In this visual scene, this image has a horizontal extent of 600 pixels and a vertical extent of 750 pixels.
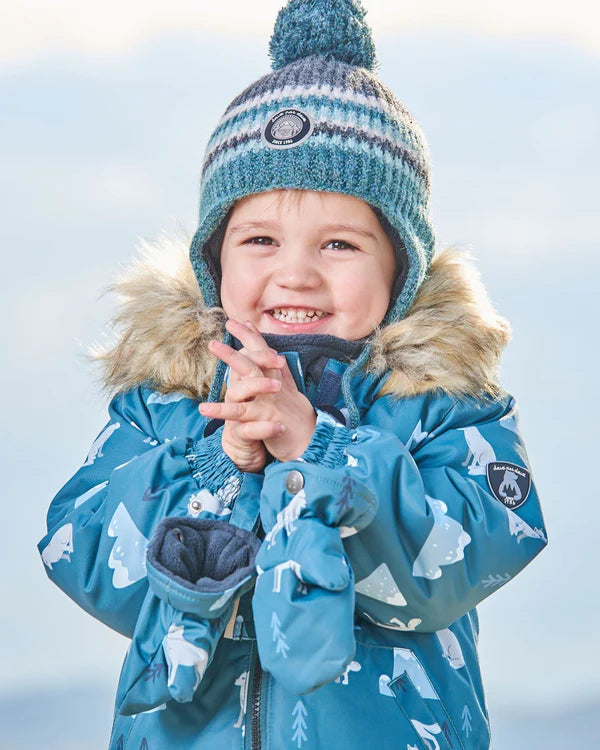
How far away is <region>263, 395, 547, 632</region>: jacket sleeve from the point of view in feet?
5.30

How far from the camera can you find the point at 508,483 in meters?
1.81

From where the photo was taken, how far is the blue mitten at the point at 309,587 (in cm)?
143

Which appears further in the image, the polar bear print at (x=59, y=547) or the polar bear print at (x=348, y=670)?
the polar bear print at (x=59, y=547)

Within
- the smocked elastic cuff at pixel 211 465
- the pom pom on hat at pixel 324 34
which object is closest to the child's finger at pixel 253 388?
the smocked elastic cuff at pixel 211 465

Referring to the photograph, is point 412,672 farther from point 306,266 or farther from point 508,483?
point 306,266

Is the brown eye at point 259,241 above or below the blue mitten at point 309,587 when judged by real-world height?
above

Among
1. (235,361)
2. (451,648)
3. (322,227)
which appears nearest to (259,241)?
(322,227)

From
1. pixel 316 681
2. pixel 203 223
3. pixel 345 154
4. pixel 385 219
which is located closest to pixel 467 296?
pixel 385 219

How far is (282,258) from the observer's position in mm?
1905

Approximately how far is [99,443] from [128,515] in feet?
0.89

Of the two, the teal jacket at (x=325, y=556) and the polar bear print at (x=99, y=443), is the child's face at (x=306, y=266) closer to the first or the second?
the teal jacket at (x=325, y=556)

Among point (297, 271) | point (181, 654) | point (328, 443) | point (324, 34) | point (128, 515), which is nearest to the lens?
point (181, 654)

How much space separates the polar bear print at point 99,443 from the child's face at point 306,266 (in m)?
0.28

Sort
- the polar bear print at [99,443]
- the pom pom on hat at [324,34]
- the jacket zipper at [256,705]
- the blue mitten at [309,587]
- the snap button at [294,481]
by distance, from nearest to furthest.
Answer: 1. the blue mitten at [309,587]
2. the snap button at [294,481]
3. the jacket zipper at [256,705]
4. the polar bear print at [99,443]
5. the pom pom on hat at [324,34]
